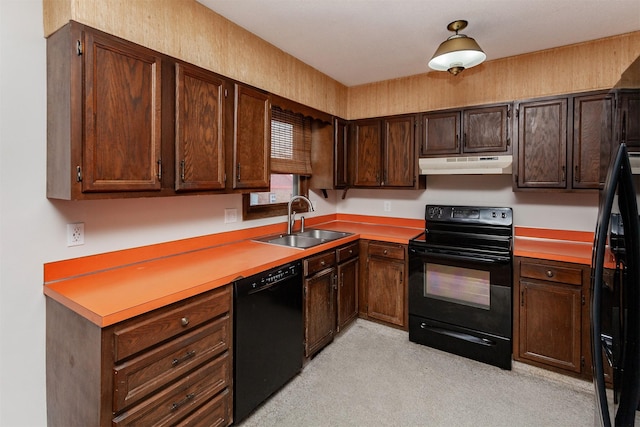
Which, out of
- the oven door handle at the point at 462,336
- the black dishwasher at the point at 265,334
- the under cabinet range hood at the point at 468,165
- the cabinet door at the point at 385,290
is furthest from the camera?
the cabinet door at the point at 385,290

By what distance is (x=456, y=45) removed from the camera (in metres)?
2.23

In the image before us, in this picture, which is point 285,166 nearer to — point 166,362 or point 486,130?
point 486,130

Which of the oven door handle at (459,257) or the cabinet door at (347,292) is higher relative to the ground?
the oven door handle at (459,257)

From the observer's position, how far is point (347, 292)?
3.05 m

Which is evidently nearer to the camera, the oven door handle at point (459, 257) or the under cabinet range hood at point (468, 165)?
the oven door handle at point (459, 257)

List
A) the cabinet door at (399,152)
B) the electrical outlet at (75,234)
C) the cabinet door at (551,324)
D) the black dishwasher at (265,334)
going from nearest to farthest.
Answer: the electrical outlet at (75,234)
the black dishwasher at (265,334)
the cabinet door at (551,324)
the cabinet door at (399,152)

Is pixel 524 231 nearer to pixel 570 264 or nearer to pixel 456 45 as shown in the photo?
pixel 570 264

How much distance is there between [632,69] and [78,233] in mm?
2575

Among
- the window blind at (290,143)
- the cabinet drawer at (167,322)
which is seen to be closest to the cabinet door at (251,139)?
the window blind at (290,143)

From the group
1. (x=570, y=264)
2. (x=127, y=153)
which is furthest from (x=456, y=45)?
(x=127, y=153)

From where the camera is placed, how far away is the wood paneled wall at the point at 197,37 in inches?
62.1

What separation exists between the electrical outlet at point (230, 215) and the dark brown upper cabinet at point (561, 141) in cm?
239

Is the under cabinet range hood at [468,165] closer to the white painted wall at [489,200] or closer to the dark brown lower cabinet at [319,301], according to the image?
the white painted wall at [489,200]

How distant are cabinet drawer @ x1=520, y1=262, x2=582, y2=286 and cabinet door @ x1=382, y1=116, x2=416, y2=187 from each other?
4.17 feet
